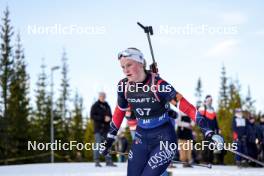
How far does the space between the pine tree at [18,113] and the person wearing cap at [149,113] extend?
34945 millimetres

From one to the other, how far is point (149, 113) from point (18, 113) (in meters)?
40.5

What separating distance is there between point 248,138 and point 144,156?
10.6 metres

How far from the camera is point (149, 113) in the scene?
18.6 ft

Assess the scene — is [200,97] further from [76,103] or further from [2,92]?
[2,92]

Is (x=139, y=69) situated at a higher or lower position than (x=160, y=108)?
higher

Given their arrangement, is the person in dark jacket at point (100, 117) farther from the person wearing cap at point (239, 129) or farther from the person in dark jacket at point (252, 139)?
the person in dark jacket at point (252, 139)

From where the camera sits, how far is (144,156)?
546cm

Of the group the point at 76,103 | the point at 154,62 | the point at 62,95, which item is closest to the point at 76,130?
the point at 62,95

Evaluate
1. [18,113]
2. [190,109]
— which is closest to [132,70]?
[190,109]

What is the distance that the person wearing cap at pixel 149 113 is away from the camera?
5422 millimetres

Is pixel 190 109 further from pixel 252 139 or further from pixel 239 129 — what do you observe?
pixel 252 139

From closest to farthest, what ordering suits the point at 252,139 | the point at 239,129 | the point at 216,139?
the point at 216,139 → the point at 239,129 → the point at 252,139

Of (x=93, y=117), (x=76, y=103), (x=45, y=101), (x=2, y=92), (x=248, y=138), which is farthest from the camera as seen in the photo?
(x=76, y=103)

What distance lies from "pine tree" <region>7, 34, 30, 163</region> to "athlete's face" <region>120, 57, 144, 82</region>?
35018 mm
